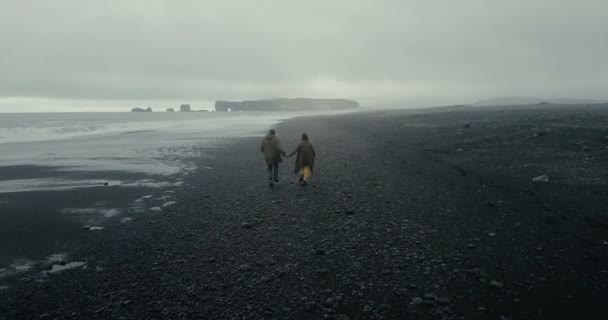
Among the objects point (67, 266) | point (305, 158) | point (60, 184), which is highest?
point (305, 158)

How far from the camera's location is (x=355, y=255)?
317 inches

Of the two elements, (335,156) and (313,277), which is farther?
(335,156)

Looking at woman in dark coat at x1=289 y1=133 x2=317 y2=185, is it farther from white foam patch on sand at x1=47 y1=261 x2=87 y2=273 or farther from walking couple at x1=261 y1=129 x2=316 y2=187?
white foam patch on sand at x1=47 y1=261 x2=87 y2=273

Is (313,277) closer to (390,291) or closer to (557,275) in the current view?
(390,291)

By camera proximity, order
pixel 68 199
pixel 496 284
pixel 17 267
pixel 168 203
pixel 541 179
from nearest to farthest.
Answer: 1. pixel 496 284
2. pixel 17 267
3. pixel 168 203
4. pixel 541 179
5. pixel 68 199

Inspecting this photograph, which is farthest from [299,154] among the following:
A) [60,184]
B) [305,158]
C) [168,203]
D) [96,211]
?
[60,184]

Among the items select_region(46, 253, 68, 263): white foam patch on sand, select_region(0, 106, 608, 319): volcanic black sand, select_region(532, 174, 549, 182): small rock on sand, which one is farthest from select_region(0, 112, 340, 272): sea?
select_region(532, 174, 549, 182): small rock on sand

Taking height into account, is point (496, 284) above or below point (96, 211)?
below

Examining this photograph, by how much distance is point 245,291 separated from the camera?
266 inches

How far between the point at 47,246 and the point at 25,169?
50.7ft

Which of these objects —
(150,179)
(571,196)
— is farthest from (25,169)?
(571,196)

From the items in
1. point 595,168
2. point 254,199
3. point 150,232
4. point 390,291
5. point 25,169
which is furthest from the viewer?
point 25,169

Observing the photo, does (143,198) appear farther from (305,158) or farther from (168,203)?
(305,158)

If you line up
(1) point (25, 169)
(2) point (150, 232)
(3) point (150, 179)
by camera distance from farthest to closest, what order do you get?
1. (1) point (25, 169)
2. (3) point (150, 179)
3. (2) point (150, 232)
